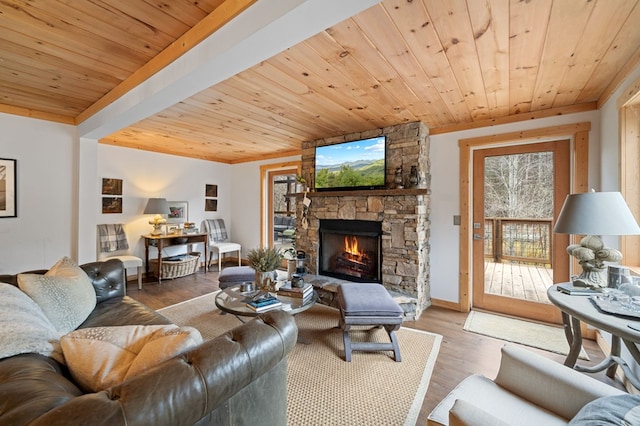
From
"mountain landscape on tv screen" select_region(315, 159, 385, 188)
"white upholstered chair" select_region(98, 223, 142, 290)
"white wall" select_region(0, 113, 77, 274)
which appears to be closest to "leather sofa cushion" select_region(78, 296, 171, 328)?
"white wall" select_region(0, 113, 77, 274)

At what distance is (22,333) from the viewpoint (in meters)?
1.07

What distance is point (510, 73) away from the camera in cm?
205

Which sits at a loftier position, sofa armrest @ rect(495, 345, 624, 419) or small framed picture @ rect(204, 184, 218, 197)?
small framed picture @ rect(204, 184, 218, 197)

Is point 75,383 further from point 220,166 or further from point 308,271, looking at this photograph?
point 220,166

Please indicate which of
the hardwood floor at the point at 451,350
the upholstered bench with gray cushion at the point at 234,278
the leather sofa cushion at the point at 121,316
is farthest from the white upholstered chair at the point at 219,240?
the leather sofa cushion at the point at 121,316

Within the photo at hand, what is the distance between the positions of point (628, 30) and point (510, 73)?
0.60 m

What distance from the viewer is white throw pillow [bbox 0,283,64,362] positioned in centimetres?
101

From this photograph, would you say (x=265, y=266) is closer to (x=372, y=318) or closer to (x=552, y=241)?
(x=372, y=318)

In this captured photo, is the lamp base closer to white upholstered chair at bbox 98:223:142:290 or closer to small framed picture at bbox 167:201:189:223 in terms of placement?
small framed picture at bbox 167:201:189:223

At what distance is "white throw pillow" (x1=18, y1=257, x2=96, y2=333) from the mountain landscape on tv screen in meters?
2.74

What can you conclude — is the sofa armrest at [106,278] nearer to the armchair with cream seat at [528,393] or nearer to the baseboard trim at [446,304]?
the armchair with cream seat at [528,393]

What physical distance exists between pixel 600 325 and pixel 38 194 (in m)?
4.93

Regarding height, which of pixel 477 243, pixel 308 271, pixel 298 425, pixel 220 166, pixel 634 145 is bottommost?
pixel 298 425

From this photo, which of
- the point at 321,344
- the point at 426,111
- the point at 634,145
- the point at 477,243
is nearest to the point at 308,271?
the point at 321,344
